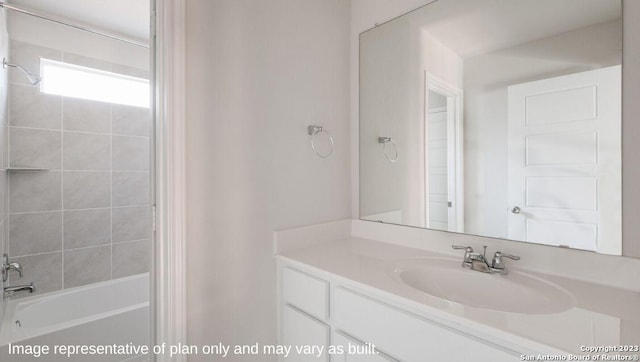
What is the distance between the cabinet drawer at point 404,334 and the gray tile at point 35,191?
2.35m

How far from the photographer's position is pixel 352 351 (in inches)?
39.7

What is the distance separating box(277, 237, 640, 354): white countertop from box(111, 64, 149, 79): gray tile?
7.80 ft

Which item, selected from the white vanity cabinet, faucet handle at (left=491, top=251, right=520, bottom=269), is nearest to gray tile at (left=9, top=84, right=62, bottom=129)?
the white vanity cabinet

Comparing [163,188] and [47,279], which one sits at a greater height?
[163,188]

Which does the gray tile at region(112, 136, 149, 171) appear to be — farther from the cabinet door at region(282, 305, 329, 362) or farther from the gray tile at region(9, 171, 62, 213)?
the cabinet door at region(282, 305, 329, 362)

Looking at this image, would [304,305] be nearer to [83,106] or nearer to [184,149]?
[184,149]

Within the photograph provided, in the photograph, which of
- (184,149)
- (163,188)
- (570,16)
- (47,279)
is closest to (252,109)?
(184,149)

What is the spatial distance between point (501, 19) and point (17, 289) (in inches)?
126

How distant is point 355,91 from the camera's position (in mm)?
1707

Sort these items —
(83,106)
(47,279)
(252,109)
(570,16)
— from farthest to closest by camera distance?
(83,106) → (47,279) → (252,109) → (570,16)

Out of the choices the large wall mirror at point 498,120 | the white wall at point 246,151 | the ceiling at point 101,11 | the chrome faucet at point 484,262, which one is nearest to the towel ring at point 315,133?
the white wall at point 246,151

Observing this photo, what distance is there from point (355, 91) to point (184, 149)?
1047 millimetres

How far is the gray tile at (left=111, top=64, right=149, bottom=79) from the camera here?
241 centimetres

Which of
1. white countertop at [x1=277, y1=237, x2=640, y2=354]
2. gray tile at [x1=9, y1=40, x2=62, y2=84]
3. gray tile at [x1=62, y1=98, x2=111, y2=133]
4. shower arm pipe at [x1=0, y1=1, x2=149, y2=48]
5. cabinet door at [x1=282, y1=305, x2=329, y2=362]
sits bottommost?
cabinet door at [x1=282, y1=305, x2=329, y2=362]
